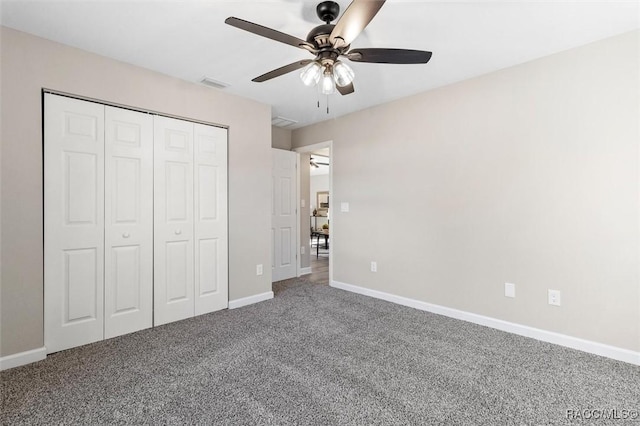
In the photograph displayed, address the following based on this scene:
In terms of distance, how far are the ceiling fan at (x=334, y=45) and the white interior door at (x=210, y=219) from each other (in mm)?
1341

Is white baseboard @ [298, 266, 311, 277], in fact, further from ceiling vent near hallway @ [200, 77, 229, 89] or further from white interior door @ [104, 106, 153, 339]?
ceiling vent near hallway @ [200, 77, 229, 89]

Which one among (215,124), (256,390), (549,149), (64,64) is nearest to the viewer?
(256,390)

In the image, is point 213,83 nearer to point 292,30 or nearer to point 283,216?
point 292,30

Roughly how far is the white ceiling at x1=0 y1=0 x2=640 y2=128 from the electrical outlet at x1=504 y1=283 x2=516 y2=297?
6.46ft

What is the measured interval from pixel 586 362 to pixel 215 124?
12.6ft

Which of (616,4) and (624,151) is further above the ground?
(616,4)

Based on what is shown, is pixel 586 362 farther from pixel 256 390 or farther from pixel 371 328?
pixel 256 390

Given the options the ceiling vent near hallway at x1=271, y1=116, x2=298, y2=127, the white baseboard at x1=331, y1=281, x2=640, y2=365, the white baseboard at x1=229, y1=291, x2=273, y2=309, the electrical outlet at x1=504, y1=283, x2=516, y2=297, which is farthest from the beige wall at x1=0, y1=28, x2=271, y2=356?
the electrical outlet at x1=504, y1=283, x2=516, y2=297

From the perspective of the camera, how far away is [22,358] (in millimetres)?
2191

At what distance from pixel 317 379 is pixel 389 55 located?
82.4 inches

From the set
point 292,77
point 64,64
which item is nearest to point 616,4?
point 292,77

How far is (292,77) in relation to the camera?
2971 mm

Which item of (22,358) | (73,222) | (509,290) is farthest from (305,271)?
(22,358)

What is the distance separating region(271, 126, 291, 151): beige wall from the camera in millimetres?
4788
